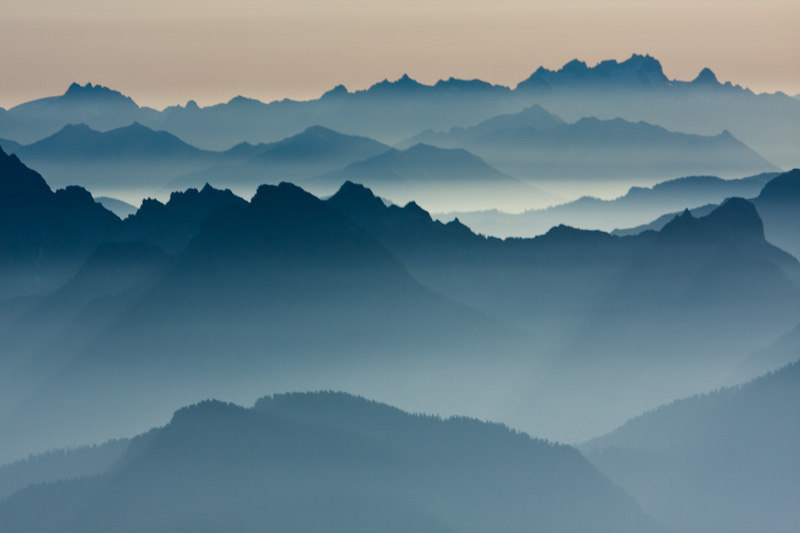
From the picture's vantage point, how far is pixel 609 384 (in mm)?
197750

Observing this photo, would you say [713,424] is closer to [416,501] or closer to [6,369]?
[416,501]

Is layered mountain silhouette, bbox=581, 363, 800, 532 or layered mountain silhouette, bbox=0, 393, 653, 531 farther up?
layered mountain silhouette, bbox=581, 363, 800, 532

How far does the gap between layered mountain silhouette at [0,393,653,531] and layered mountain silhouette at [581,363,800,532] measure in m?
7.28

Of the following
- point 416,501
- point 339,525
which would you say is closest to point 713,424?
point 416,501

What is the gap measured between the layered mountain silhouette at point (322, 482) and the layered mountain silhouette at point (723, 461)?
7.28 m

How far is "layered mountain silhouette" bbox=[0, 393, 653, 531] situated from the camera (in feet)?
354

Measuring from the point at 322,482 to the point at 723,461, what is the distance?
185 feet

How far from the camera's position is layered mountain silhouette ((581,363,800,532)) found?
5089 inches

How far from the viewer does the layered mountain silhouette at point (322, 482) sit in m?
108

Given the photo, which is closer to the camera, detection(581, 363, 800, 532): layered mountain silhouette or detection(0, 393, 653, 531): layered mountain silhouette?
detection(0, 393, 653, 531): layered mountain silhouette

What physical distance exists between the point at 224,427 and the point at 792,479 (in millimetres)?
71835

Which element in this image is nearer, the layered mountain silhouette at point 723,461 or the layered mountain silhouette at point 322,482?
the layered mountain silhouette at point 322,482

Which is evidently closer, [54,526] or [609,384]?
[54,526]

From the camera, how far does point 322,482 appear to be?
112000 millimetres
